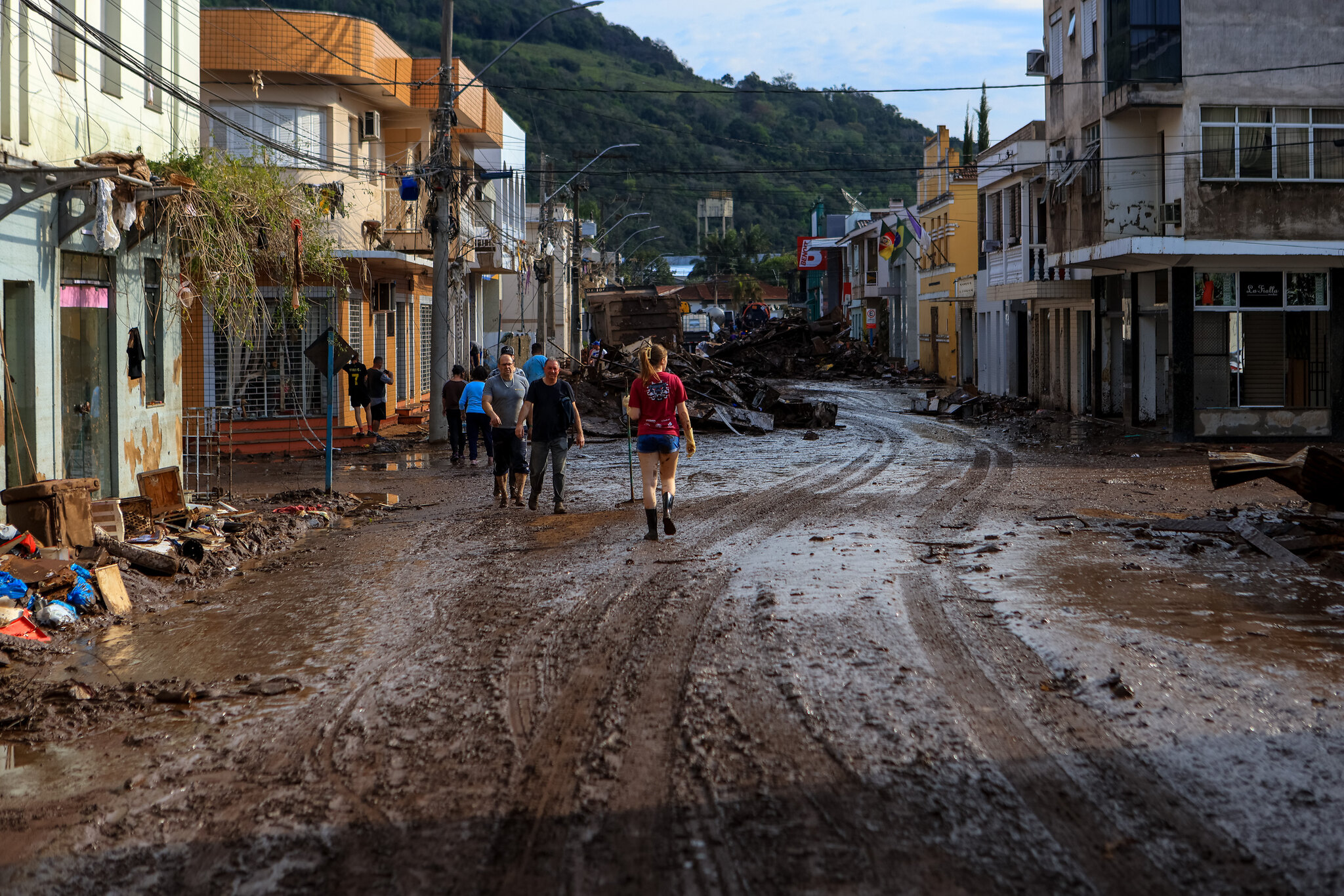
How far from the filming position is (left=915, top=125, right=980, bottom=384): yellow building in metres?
47.9

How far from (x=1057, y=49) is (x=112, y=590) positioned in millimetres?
28275

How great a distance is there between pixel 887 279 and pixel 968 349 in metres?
16.1

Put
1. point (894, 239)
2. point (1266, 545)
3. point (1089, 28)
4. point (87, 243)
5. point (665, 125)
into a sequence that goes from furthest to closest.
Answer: point (665, 125), point (894, 239), point (1089, 28), point (87, 243), point (1266, 545)

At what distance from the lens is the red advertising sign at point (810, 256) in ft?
297

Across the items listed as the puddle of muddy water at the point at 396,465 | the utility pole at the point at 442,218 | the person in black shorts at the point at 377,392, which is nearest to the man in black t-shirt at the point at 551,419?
the puddle of muddy water at the point at 396,465

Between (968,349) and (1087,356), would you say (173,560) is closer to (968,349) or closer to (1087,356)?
(1087,356)

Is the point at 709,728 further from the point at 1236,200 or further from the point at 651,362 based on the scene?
the point at 1236,200

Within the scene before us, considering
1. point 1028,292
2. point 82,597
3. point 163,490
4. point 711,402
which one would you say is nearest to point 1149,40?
point 1028,292

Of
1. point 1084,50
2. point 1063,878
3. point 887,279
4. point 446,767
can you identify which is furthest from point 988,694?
point 887,279

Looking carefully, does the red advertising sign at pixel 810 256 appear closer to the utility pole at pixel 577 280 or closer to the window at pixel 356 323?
the utility pole at pixel 577 280

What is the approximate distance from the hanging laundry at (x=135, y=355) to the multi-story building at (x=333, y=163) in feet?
22.8

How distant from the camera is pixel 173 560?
439 inches

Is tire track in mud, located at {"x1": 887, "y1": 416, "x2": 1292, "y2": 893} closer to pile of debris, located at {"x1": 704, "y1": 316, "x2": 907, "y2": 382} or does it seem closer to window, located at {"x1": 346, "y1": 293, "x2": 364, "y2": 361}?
window, located at {"x1": 346, "y1": 293, "x2": 364, "y2": 361}

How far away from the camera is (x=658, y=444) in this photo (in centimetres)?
1261
